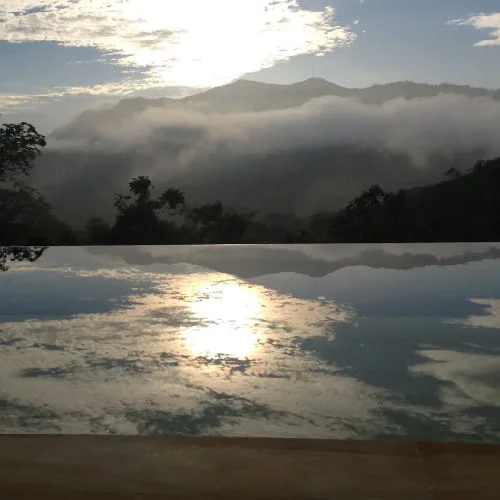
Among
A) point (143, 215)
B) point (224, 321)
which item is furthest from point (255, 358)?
point (143, 215)

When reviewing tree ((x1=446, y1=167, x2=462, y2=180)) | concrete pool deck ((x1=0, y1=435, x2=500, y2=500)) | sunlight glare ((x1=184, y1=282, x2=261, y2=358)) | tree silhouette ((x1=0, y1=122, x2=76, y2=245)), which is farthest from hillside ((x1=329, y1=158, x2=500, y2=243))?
concrete pool deck ((x1=0, y1=435, x2=500, y2=500))

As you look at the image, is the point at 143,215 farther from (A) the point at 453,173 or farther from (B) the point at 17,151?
(A) the point at 453,173

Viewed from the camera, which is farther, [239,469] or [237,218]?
[237,218]

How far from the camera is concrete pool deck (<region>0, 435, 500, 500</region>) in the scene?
1487 mm

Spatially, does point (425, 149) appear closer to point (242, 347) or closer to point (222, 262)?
point (222, 262)

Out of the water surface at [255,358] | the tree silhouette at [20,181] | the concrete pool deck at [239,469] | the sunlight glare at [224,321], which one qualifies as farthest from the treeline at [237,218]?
the concrete pool deck at [239,469]

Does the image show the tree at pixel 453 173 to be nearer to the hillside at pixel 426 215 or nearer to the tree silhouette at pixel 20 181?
the hillside at pixel 426 215

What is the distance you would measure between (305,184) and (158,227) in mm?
10780

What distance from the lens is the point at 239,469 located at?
161cm

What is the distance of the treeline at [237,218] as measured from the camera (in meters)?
20.0

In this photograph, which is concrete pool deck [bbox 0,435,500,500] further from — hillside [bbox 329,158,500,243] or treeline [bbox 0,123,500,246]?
hillside [bbox 329,158,500,243]

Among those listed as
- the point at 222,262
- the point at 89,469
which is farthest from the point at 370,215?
the point at 89,469

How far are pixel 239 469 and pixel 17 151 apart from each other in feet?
67.0

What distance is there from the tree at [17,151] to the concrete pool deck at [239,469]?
19.7 meters
